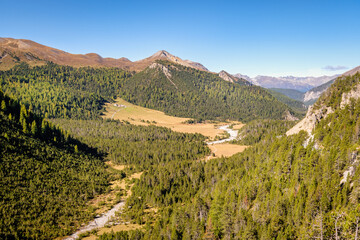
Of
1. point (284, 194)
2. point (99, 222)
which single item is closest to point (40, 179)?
point (99, 222)

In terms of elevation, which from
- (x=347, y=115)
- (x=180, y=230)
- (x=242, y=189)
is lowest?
(x=180, y=230)

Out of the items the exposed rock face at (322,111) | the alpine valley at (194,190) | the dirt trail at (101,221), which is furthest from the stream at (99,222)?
the exposed rock face at (322,111)

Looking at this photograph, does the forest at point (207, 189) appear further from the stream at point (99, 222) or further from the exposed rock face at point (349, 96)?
the stream at point (99, 222)

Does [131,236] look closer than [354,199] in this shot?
No

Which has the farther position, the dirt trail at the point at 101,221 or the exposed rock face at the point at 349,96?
the exposed rock face at the point at 349,96

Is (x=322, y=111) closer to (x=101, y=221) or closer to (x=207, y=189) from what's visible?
(x=207, y=189)

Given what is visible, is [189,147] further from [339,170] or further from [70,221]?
[339,170]

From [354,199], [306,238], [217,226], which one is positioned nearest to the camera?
[306,238]

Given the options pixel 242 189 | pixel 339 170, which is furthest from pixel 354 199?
pixel 242 189
